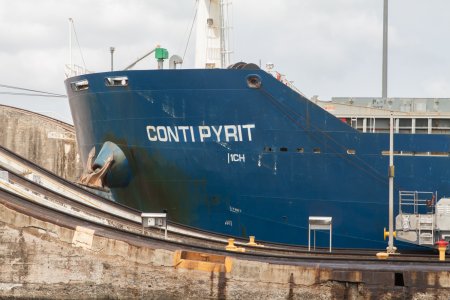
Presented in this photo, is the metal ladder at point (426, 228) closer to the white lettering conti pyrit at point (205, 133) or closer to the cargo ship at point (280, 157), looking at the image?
the cargo ship at point (280, 157)

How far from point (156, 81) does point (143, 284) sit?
11.9m

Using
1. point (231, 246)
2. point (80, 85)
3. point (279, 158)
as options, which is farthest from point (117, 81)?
point (231, 246)

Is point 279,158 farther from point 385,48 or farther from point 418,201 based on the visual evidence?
point 385,48

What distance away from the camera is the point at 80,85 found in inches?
1249

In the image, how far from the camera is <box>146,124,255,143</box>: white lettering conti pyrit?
94.6 feet

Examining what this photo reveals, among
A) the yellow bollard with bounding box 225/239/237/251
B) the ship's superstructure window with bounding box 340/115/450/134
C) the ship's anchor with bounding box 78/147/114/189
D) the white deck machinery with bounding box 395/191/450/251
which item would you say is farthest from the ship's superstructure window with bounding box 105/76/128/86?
the yellow bollard with bounding box 225/239/237/251

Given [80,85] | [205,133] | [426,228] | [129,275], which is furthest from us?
[80,85]

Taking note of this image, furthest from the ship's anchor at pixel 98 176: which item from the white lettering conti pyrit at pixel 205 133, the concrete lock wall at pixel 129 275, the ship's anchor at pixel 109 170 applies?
the concrete lock wall at pixel 129 275

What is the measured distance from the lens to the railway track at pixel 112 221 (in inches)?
744

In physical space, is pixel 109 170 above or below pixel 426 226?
above

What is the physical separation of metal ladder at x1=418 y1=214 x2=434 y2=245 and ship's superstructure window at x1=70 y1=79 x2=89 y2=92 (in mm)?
11693

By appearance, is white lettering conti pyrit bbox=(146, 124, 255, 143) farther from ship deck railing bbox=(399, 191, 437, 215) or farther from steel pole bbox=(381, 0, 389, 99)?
steel pole bbox=(381, 0, 389, 99)

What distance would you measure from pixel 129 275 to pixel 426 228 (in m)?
11.9

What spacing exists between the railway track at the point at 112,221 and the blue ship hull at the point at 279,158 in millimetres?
1397
